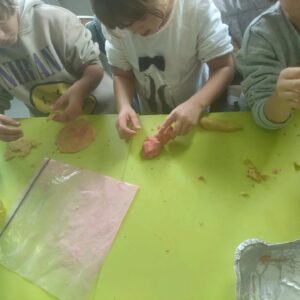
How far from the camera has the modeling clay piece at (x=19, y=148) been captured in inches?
31.0

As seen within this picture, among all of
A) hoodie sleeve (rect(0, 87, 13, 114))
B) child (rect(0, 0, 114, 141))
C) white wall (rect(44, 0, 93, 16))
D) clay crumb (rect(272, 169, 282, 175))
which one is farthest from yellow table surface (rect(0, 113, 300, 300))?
white wall (rect(44, 0, 93, 16))

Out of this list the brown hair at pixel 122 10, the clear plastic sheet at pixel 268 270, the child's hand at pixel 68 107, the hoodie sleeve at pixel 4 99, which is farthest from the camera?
the hoodie sleeve at pixel 4 99

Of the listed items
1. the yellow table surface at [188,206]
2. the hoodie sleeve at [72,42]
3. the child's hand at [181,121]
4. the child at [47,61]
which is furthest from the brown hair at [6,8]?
the child's hand at [181,121]

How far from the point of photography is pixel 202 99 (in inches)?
→ 30.0

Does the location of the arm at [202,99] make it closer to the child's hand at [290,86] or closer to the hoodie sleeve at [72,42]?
the child's hand at [290,86]

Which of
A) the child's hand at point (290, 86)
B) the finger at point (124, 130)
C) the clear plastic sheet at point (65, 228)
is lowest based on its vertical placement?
the clear plastic sheet at point (65, 228)

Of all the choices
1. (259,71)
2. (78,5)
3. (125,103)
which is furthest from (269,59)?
(78,5)

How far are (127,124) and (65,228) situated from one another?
0.26 metres

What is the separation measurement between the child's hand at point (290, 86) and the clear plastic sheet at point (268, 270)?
244 millimetres

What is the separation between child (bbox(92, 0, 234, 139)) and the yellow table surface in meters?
0.07

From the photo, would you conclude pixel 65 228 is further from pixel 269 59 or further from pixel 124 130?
pixel 269 59

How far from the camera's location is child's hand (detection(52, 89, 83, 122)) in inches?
32.2

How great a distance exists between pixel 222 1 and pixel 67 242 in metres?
0.82

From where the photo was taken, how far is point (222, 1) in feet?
3.32
